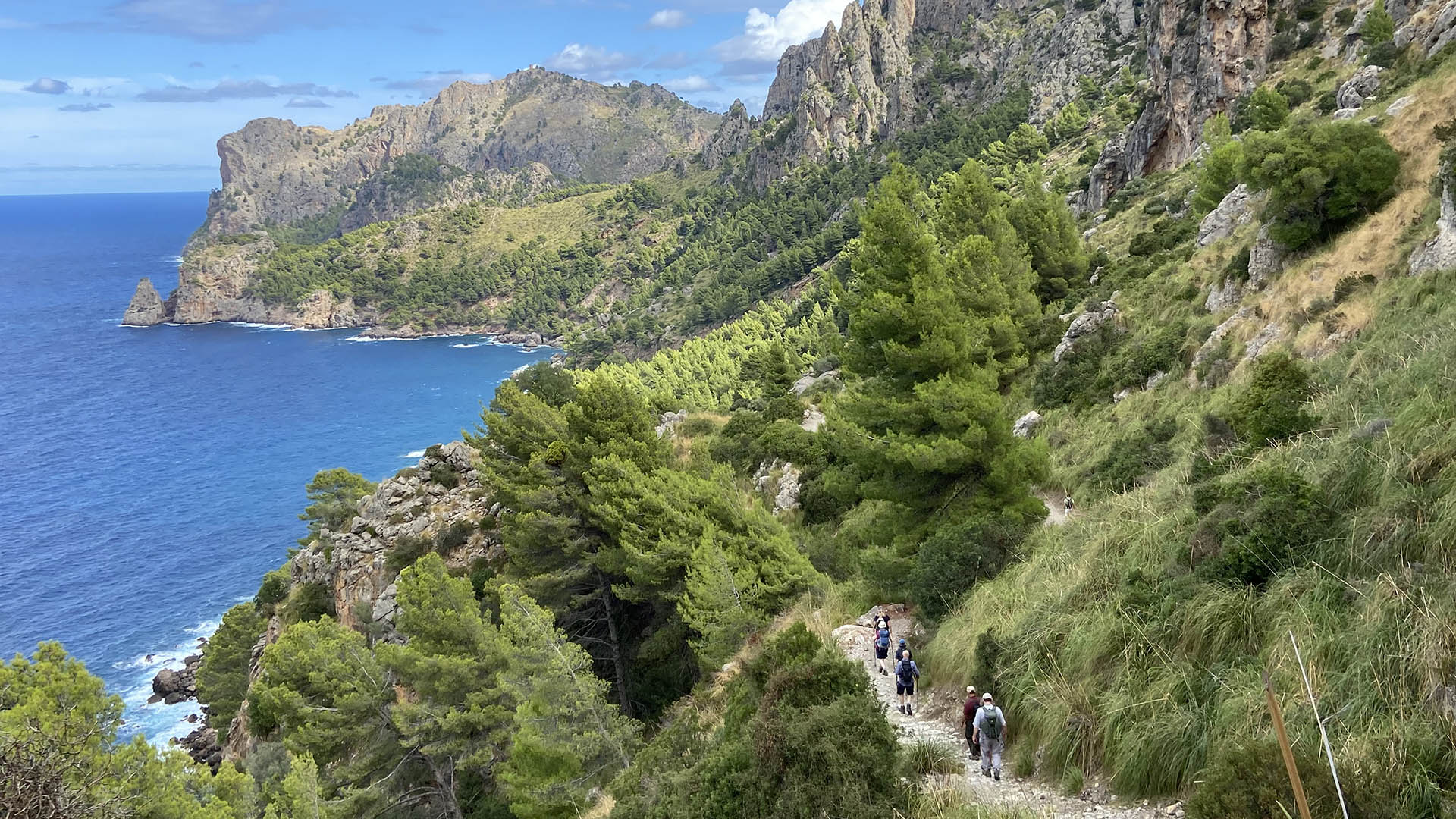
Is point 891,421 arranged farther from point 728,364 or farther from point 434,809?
point 728,364

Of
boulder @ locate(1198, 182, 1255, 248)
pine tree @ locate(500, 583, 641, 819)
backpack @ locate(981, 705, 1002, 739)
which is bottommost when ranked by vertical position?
pine tree @ locate(500, 583, 641, 819)

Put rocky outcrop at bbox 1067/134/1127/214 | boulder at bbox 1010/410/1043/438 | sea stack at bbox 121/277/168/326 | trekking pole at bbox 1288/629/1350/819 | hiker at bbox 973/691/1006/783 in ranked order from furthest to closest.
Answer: sea stack at bbox 121/277/168/326, rocky outcrop at bbox 1067/134/1127/214, boulder at bbox 1010/410/1043/438, hiker at bbox 973/691/1006/783, trekking pole at bbox 1288/629/1350/819

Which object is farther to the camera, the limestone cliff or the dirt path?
the limestone cliff

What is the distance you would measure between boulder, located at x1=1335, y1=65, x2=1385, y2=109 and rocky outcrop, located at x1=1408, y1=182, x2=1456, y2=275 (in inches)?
699

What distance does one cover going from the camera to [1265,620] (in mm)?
7402

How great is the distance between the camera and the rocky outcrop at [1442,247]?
47.5 feet

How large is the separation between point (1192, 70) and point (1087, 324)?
36.8 meters

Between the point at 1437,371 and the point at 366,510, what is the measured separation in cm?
3686

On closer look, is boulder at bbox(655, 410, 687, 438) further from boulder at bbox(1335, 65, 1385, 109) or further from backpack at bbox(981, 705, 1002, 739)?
backpack at bbox(981, 705, 1002, 739)

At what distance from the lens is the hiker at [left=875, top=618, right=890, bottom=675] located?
41.5ft

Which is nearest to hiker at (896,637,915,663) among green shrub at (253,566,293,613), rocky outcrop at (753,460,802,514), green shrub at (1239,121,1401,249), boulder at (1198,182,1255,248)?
green shrub at (1239,121,1401,249)

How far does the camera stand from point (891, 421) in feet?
57.3

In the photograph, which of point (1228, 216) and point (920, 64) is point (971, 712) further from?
point (920, 64)

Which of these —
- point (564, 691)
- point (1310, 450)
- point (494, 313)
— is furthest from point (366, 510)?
point (494, 313)
